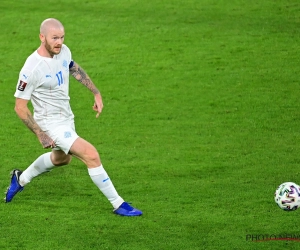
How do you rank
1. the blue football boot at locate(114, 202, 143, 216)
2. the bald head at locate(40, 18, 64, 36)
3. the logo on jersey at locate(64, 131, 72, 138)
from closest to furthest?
the bald head at locate(40, 18, 64, 36) → the logo on jersey at locate(64, 131, 72, 138) → the blue football boot at locate(114, 202, 143, 216)

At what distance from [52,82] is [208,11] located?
866 cm

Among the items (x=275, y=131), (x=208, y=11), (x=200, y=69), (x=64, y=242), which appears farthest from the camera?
(x=208, y=11)

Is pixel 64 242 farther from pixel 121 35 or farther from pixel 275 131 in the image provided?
pixel 121 35

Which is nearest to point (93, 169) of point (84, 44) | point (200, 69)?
point (200, 69)

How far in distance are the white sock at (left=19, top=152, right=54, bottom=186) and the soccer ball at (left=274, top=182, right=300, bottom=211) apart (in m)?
2.62

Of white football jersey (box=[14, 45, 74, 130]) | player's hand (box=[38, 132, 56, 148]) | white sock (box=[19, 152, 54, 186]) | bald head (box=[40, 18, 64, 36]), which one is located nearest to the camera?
player's hand (box=[38, 132, 56, 148])

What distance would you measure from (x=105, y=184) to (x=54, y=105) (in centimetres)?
100

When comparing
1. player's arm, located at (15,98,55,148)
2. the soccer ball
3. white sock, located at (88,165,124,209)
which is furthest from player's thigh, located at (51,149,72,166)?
the soccer ball

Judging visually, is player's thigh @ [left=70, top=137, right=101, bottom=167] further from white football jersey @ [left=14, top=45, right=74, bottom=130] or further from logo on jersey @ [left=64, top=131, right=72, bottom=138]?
white football jersey @ [left=14, top=45, right=74, bottom=130]

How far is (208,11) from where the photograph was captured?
56.4ft

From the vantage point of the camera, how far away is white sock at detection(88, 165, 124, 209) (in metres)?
9.03

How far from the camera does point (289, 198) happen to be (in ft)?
27.8

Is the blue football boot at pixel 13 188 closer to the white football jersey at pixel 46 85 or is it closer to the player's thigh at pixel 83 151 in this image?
the white football jersey at pixel 46 85

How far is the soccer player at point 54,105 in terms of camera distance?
8.82m
